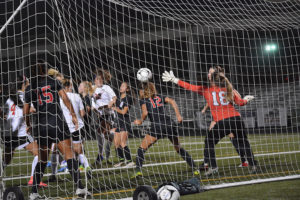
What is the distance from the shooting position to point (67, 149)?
5191mm

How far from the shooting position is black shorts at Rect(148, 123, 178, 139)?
6602mm

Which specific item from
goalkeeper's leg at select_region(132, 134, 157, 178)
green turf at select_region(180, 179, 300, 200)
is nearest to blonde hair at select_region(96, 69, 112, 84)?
goalkeeper's leg at select_region(132, 134, 157, 178)

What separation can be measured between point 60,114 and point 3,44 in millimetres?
20761

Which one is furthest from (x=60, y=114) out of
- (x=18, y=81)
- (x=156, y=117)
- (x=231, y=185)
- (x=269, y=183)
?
(x=269, y=183)

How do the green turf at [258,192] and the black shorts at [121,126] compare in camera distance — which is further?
the black shorts at [121,126]

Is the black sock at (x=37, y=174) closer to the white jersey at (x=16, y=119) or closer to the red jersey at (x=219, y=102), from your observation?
the white jersey at (x=16, y=119)

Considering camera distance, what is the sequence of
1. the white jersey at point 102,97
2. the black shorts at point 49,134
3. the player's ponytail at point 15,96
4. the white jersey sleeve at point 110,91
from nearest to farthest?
1. the black shorts at point 49,134
2. the player's ponytail at point 15,96
3. the white jersey sleeve at point 110,91
4. the white jersey at point 102,97

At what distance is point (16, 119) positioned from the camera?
688 centimetres

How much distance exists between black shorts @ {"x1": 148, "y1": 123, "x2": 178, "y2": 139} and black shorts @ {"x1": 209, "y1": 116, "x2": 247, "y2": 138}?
2.17ft

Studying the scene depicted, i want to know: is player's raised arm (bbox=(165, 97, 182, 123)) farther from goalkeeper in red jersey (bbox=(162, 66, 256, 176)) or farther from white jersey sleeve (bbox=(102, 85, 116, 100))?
white jersey sleeve (bbox=(102, 85, 116, 100))

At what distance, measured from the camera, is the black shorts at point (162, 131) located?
6602mm

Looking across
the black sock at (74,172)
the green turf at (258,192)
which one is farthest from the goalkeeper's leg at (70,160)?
the green turf at (258,192)

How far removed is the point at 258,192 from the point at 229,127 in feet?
5.36

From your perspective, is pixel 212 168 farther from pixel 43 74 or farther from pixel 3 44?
pixel 3 44
